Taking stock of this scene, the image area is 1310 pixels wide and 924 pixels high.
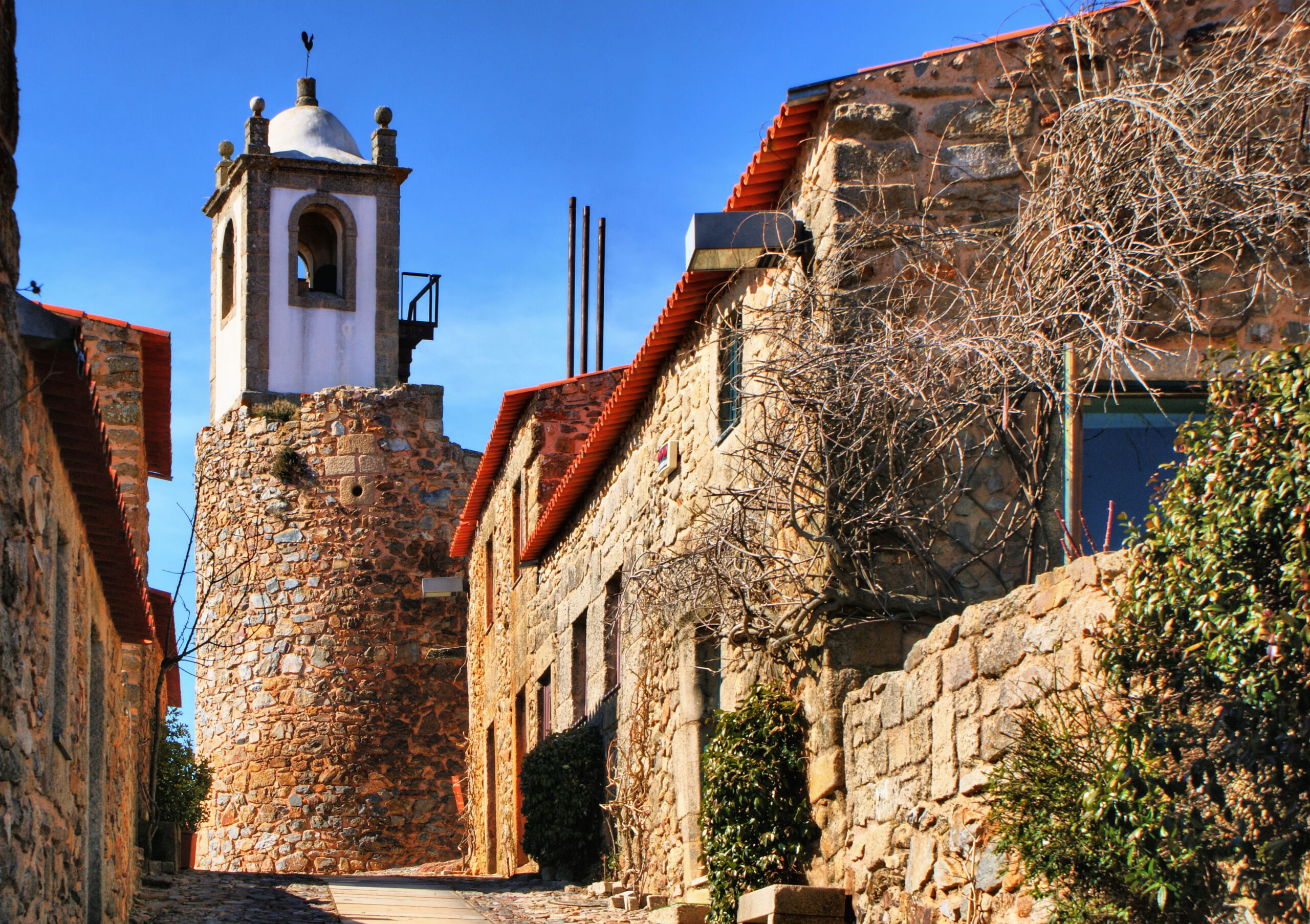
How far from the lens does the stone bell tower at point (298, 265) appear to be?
2419 centimetres

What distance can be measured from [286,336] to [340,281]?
55.1 inches

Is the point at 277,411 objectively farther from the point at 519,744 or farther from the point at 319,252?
the point at 519,744

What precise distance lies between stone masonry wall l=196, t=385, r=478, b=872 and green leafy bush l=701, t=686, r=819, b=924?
12.6 metres

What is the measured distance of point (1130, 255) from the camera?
7156 mm

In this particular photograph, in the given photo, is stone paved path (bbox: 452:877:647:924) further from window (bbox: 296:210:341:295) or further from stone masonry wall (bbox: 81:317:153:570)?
window (bbox: 296:210:341:295)

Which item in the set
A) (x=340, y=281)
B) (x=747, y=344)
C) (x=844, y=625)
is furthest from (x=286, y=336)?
(x=844, y=625)

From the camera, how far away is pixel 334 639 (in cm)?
2053

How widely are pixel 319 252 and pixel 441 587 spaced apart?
25.9 ft

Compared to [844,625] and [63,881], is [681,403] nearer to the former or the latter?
[844,625]

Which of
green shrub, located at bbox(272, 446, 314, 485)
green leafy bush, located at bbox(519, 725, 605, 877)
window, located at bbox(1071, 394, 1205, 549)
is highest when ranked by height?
green shrub, located at bbox(272, 446, 314, 485)

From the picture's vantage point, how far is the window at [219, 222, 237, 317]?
25156mm

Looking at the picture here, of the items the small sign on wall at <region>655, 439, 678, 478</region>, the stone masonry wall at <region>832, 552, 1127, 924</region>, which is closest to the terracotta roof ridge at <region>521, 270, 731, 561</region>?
the small sign on wall at <region>655, 439, 678, 478</region>

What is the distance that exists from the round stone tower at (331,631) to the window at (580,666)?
6916mm

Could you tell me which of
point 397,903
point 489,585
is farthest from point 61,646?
point 489,585
